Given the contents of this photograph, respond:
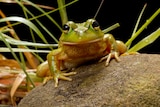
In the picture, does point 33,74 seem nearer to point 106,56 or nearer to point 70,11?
point 106,56

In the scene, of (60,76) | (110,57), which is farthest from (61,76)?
(110,57)

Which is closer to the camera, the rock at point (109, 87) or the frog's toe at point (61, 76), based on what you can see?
the rock at point (109, 87)

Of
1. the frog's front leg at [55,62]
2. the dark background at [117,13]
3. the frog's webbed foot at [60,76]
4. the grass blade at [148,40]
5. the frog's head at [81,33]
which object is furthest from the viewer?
the dark background at [117,13]

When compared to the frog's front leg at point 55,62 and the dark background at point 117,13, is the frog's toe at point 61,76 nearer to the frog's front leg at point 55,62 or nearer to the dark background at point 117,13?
the frog's front leg at point 55,62

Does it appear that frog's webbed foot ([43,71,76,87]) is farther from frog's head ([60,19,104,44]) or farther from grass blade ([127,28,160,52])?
grass blade ([127,28,160,52])

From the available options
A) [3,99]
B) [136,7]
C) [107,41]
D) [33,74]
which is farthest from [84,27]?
[136,7]

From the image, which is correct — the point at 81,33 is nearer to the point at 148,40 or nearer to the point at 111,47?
the point at 111,47

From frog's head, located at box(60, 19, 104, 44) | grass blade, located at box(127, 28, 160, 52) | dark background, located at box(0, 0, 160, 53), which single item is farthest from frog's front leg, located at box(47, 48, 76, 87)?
dark background, located at box(0, 0, 160, 53)

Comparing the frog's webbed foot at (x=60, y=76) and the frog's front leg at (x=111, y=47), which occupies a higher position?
the frog's front leg at (x=111, y=47)

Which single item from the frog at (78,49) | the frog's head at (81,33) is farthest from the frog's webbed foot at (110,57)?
the frog's head at (81,33)

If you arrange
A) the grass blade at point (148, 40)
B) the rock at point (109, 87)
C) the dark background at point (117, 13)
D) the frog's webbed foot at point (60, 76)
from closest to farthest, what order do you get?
the rock at point (109, 87) → the frog's webbed foot at point (60, 76) → the grass blade at point (148, 40) → the dark background at point (117, 13)
